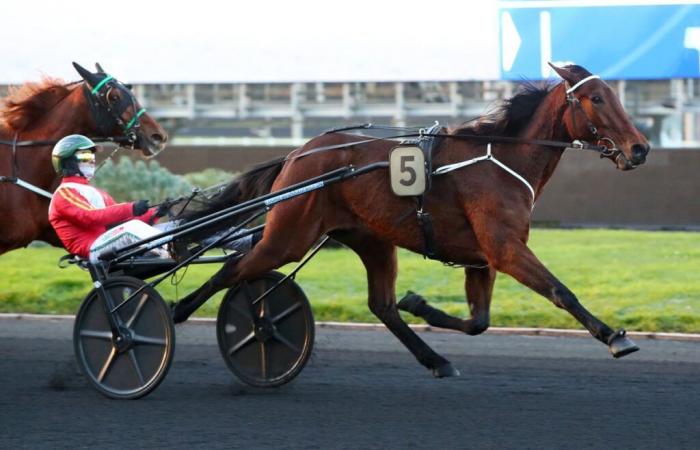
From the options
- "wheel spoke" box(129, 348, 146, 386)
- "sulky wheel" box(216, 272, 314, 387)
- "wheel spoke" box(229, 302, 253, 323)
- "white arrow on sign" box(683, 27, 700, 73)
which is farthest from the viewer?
"white arrow on sign" box(683, 27, 700, 73)

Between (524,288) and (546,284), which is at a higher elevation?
(546,284)

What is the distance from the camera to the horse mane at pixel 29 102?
26.2 ft

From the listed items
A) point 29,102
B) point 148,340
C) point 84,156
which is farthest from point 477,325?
point 29,102

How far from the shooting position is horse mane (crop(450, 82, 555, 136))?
271 inches

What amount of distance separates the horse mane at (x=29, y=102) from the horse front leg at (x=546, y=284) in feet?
10.6

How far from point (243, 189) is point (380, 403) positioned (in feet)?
5.51

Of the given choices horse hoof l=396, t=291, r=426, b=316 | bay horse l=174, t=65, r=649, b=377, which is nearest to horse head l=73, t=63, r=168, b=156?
bay horse l=174, t=65, r=649, b=377

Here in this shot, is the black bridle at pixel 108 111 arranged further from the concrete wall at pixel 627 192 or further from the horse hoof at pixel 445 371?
the concrete wall at pixel 627 192

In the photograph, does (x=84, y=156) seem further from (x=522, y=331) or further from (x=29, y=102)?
(x=522, y=331)

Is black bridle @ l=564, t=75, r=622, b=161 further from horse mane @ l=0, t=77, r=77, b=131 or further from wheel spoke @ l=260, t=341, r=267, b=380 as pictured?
horse mane @ l=0, t=77, r=77, b=131

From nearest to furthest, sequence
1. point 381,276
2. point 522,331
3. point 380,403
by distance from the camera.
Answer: point 380,403, point 381,276, point 522,331

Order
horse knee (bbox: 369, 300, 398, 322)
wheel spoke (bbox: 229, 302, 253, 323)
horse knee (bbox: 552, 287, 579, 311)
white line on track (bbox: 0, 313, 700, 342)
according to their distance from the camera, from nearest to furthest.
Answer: horse knee (bbox: 552, 287, 579, 311) → wheel spoke (bbox: 229, 302, 253, 323) → horse knee (bbox: 369, 300, 398, 322) → white line on track (bbox: 0, 313, 700, 342)

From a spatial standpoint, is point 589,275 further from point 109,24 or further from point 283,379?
point 109,24

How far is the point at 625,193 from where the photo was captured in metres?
15.2
